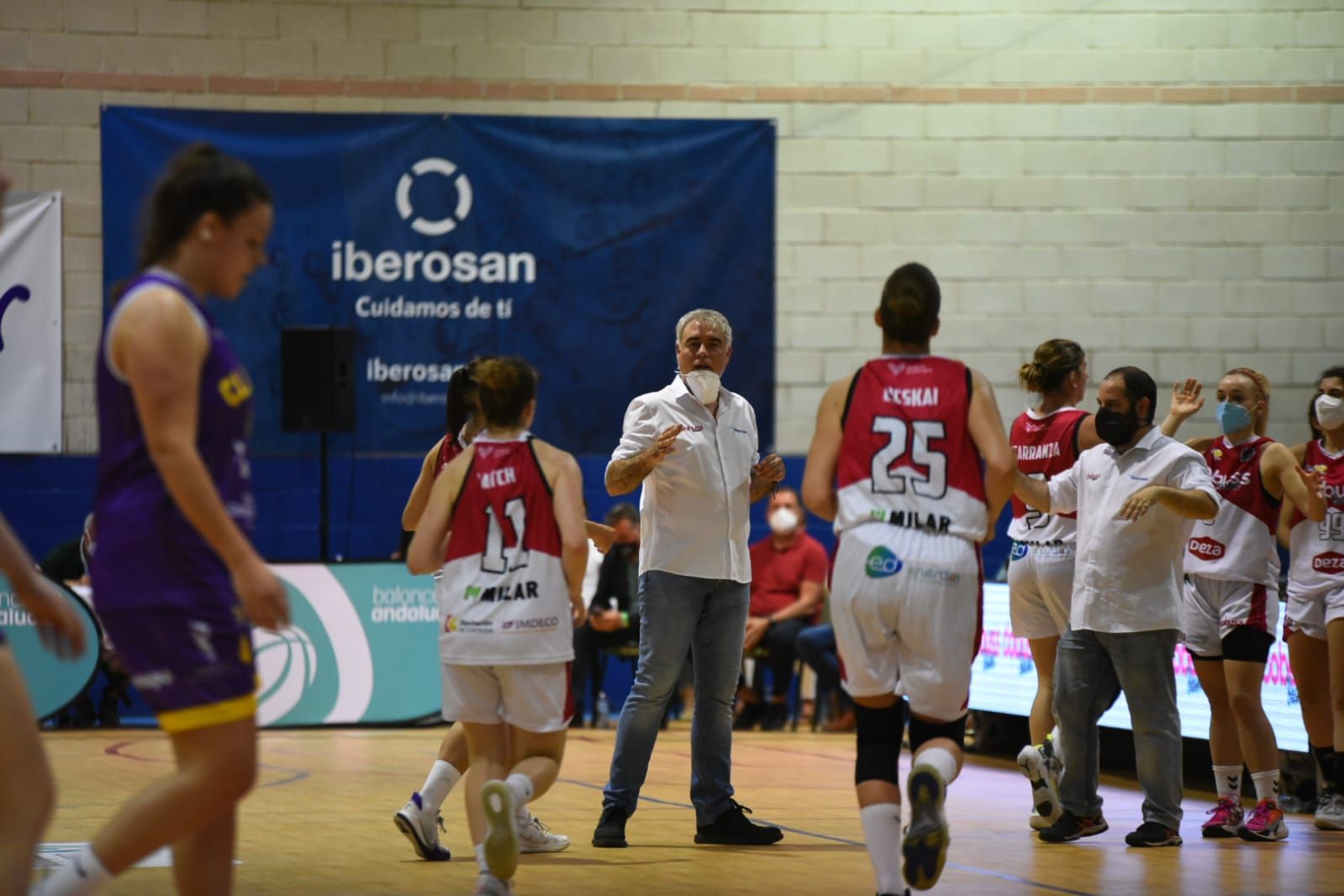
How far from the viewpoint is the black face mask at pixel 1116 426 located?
19.4ft

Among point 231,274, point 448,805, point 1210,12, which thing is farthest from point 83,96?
point 231,274

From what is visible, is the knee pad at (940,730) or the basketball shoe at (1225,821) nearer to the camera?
the knee pad at (940,730)

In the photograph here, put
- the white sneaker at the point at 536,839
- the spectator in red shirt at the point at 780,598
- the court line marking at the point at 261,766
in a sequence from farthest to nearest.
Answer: the spectator in red shirt at the point at 780,598
the court line marking at the point at 261,766
the white sneaker at the point at 536,839

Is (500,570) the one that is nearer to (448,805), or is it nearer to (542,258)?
(448,805)

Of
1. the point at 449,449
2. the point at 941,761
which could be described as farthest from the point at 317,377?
the point at 941,761

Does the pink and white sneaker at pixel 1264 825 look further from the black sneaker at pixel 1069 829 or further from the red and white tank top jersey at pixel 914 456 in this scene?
the red and white tank top jersey at pixel 914 456

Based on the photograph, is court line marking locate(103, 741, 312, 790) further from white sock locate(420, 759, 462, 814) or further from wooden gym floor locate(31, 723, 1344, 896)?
white sock locate(420, 759, 462, 814)

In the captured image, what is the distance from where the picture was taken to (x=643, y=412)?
6.05 metres

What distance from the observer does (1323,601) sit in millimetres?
7035

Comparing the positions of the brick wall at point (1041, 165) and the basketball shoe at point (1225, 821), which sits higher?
the brick wall at point (1041, 165)

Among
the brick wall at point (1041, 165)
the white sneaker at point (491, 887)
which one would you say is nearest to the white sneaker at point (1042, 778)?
the white sneaker at point (491, 887)

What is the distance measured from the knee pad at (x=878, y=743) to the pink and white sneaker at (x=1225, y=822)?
8.47ft

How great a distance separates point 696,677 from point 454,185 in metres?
7.33

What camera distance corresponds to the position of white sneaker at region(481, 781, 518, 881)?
4.29 m
